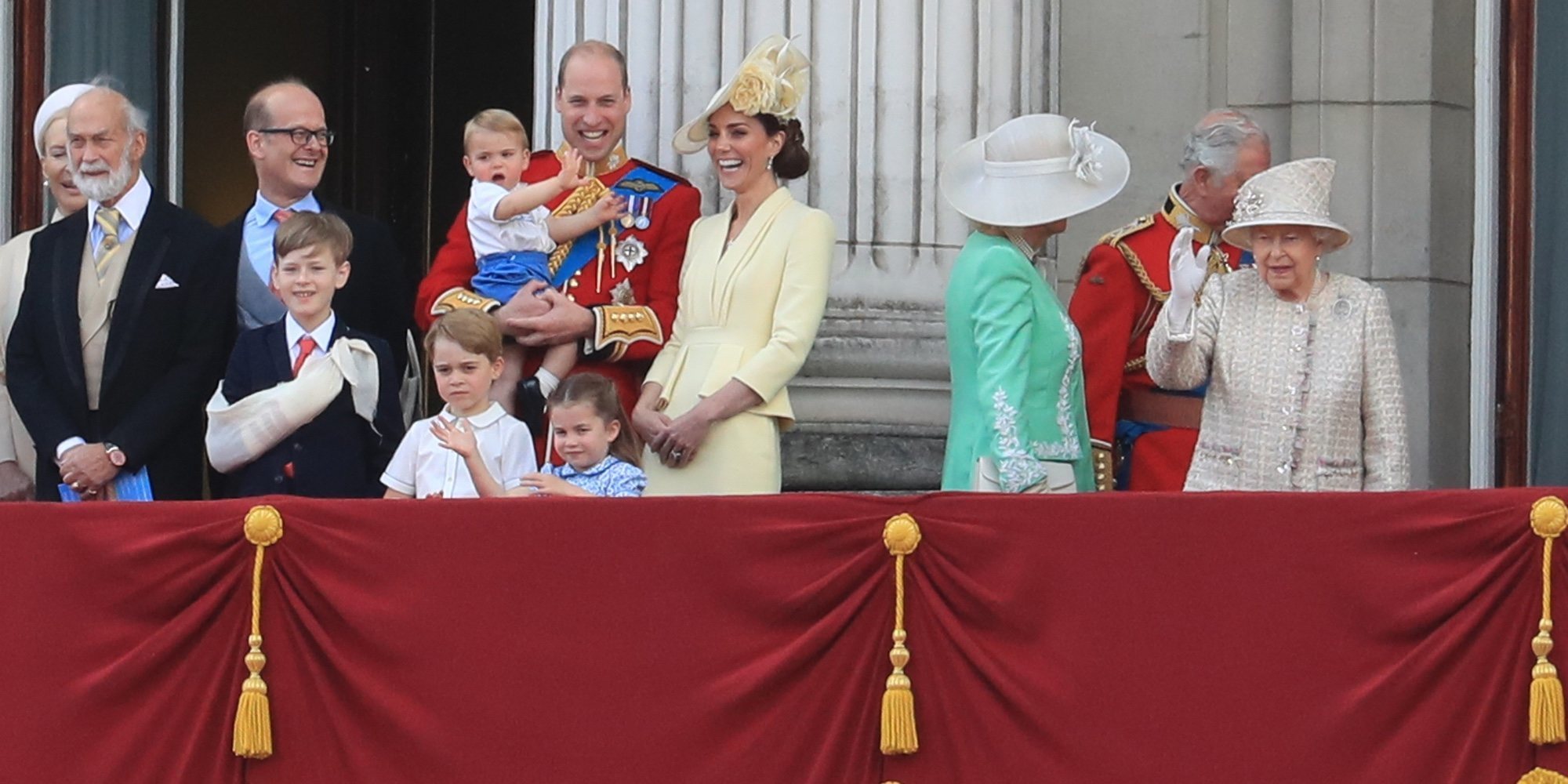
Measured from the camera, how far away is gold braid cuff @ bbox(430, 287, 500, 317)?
7.81m

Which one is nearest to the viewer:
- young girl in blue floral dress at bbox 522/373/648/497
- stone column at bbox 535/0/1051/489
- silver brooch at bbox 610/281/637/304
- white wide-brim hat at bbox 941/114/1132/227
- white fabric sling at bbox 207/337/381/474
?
young girl in blue floral dress at bbox 522/373/648/497

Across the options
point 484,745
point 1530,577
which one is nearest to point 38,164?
point 484,745

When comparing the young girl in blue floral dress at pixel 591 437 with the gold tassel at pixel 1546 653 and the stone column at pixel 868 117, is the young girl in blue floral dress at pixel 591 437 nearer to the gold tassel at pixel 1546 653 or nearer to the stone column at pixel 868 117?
the stone column at pixel 868 117

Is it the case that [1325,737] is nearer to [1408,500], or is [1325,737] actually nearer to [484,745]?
[1408,500]

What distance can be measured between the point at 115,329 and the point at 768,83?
1.78 metres

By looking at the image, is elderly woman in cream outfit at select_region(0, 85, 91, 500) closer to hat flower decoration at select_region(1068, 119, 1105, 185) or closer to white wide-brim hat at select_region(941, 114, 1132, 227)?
white wide-brim hat at select_region(941, 114, 1132, 227)

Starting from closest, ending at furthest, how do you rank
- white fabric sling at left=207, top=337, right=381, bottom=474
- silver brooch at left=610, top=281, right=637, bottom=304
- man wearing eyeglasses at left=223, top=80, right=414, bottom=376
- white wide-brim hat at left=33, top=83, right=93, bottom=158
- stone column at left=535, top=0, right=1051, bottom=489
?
white fabric sling at left=207, top=337, right=381, bottom=474
silver brooch at left=610, top=281, right=637, bottom=304
man wearing eyeglasses at left=223, top=80, right=414, bottom=376
white wide-brim hat at left=33, top=83, right=93, bottom=158
stone column at left=535, top=0, right=1051, bottom=489

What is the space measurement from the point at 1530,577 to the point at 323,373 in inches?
115

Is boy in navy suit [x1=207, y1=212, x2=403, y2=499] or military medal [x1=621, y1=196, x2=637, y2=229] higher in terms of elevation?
military medal [x1=621, y1=196, x2=637, y2=229]

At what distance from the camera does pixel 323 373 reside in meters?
7.49

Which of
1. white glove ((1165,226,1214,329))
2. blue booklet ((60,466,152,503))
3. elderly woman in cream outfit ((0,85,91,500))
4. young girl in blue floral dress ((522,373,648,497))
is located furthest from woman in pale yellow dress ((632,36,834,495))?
elderly woman in cream outfit ((0,85,91,500))

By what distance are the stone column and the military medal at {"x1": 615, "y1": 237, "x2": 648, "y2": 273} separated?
84cm

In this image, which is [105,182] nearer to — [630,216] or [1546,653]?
[630,216]

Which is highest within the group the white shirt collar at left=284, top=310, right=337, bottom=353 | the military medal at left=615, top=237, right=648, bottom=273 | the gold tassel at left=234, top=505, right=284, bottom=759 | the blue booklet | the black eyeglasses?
the black eyeglasses
